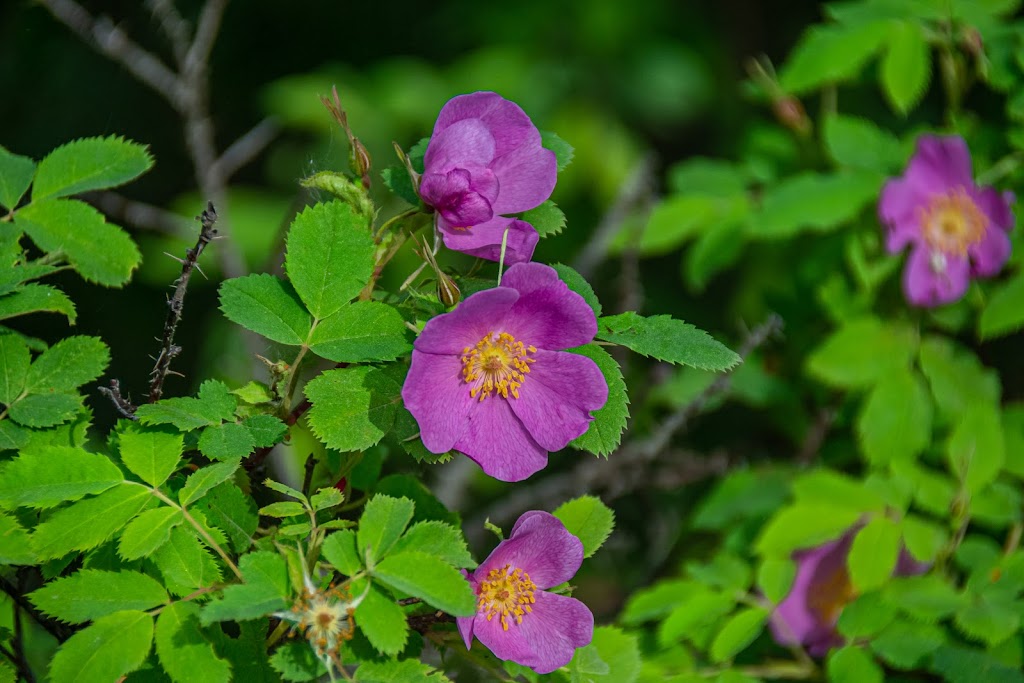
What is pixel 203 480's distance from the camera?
675 mm

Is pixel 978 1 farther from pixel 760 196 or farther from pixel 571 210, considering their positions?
pixel 571 210

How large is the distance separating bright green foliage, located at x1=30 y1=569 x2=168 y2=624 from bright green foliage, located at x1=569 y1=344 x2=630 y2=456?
1.08 feet

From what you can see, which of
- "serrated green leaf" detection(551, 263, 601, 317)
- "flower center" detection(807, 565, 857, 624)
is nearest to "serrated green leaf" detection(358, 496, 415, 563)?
"serrated green leaf" detection(551, 263, 601, 317)

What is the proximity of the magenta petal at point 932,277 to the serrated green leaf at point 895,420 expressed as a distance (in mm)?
122

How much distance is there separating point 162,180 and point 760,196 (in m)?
2.06

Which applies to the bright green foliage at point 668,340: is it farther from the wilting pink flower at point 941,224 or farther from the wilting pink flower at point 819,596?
the wilting pink flower at point 941,224

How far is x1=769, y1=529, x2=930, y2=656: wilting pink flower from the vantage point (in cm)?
117

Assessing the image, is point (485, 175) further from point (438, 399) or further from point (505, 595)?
point (505, 595)

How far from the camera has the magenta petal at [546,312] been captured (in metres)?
0.68

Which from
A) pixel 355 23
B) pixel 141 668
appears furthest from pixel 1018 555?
pixel 355 23

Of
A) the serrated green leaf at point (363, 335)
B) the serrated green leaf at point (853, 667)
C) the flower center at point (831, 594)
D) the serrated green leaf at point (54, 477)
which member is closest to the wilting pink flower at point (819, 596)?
the flower center at point (831, 594)

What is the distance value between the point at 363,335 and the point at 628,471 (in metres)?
0.84

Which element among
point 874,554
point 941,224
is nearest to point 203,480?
point 874,554

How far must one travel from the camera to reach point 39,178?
33.2 inches
